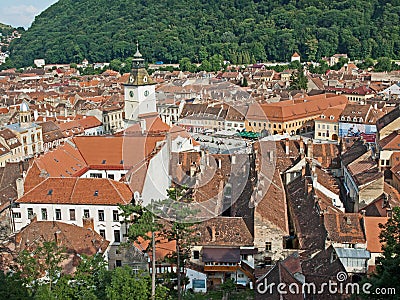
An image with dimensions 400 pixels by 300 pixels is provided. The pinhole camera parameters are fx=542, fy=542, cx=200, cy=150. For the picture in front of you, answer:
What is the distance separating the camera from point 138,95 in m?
64.2

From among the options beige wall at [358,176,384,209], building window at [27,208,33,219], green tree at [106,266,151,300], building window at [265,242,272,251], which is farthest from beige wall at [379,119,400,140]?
green tree at [106,266,151,300]

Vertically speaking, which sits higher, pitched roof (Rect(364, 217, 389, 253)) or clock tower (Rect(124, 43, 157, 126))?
clock tower (Rect(124, 43, 157, 126))

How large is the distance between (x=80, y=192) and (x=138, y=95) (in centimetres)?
2733

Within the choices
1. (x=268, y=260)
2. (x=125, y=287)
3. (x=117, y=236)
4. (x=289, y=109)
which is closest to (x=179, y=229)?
(x=125, y=287)

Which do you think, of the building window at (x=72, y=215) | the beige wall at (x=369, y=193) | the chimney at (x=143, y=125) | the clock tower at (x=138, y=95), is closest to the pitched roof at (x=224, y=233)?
the building window at (x=72, y=215)

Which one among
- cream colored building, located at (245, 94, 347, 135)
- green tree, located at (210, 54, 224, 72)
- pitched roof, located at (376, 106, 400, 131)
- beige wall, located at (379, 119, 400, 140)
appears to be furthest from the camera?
green tree, located at (210, 54, 224, 72)

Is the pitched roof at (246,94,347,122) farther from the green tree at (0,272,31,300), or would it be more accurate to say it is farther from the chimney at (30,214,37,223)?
the green tree at (0,272,31,300)

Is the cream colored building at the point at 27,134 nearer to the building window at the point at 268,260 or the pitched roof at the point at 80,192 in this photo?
the pitched roof at the point at 80,192

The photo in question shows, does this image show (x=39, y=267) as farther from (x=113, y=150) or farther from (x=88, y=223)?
(x=113, y=150)

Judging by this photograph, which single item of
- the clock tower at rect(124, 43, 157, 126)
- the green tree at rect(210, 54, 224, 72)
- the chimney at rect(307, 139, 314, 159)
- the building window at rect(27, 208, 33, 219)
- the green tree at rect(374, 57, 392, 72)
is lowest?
the building window at rect(27, 208, 33, 219)

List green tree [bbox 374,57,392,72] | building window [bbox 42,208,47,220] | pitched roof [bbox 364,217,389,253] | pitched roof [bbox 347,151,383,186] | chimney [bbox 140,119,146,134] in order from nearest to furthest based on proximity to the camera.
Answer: pitched roof [bbox 364,217,389,253] → building window [bbox 42,208,47,220] → pitched roof [bbox 347,151,383,186] → chimney [bbox 140,119,146,134] → green tree [bbox 374,57,392,72]

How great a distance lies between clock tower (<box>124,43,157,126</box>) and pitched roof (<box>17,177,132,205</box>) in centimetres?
2430

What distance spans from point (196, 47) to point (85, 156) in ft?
506

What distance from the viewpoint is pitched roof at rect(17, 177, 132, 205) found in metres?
38.1
